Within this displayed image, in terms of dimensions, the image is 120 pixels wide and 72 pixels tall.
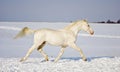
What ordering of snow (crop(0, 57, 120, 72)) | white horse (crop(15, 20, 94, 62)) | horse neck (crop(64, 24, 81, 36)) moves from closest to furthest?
snow (crop(0, 57, 120, 72)) → white horse (crop(15, 20, 94, 62)) → horse neck (crop(64, 24, 81, 36))

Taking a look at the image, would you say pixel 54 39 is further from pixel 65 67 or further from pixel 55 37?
pixel 65 67

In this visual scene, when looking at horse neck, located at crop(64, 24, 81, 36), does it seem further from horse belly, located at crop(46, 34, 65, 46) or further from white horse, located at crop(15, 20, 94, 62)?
horse belly, located at crop(46, 34, 65, 46)

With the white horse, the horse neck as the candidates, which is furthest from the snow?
the horse neck

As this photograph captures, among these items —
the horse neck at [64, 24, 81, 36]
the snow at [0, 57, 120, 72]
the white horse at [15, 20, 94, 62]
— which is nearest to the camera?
the snow at [0, 57, 120, 72]

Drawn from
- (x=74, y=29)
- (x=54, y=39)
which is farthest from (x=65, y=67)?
(x=74, y=29)

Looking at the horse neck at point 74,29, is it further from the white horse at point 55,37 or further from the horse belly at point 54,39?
the horse belly at point 54,39

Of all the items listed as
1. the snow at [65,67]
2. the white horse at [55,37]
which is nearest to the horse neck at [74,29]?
the white horse at [55,37]

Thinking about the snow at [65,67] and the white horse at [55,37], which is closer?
the snow at [65,67]

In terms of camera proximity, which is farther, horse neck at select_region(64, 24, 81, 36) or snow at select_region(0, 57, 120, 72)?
horse neck at select_region(64, 24, 81, 36)

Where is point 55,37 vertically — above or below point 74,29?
below

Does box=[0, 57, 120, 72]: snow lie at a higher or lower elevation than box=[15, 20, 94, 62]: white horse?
lower

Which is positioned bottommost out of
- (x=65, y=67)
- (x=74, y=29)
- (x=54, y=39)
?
(x=65, y=67)

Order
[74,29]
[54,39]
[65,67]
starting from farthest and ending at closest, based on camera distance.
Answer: [74,29]
[54,39]
[65,67]

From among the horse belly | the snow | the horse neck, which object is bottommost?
the snow
